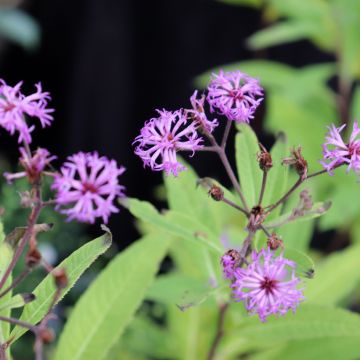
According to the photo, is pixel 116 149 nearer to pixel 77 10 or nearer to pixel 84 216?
pixel 77 10

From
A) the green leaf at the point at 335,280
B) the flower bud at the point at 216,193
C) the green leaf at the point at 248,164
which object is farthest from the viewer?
the green leaf at the point at 335,280

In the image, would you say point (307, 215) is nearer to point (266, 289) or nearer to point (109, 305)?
point (266, 289)

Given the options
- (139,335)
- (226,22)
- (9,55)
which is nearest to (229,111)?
(139,335)

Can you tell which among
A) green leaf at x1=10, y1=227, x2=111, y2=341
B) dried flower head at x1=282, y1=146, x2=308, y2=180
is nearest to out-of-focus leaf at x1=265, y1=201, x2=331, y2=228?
dried flower head at x1=282, y1=146, x2=308, y2=180

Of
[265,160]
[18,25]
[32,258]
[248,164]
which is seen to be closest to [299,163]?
[265,160]

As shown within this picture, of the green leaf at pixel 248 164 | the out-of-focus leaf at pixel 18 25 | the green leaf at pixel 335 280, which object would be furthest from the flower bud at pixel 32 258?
the out-of-focus leaf at pixel 18 25

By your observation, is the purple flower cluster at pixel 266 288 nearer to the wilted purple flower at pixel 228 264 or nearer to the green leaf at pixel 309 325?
the wilted purple flower at pixel 228 264
